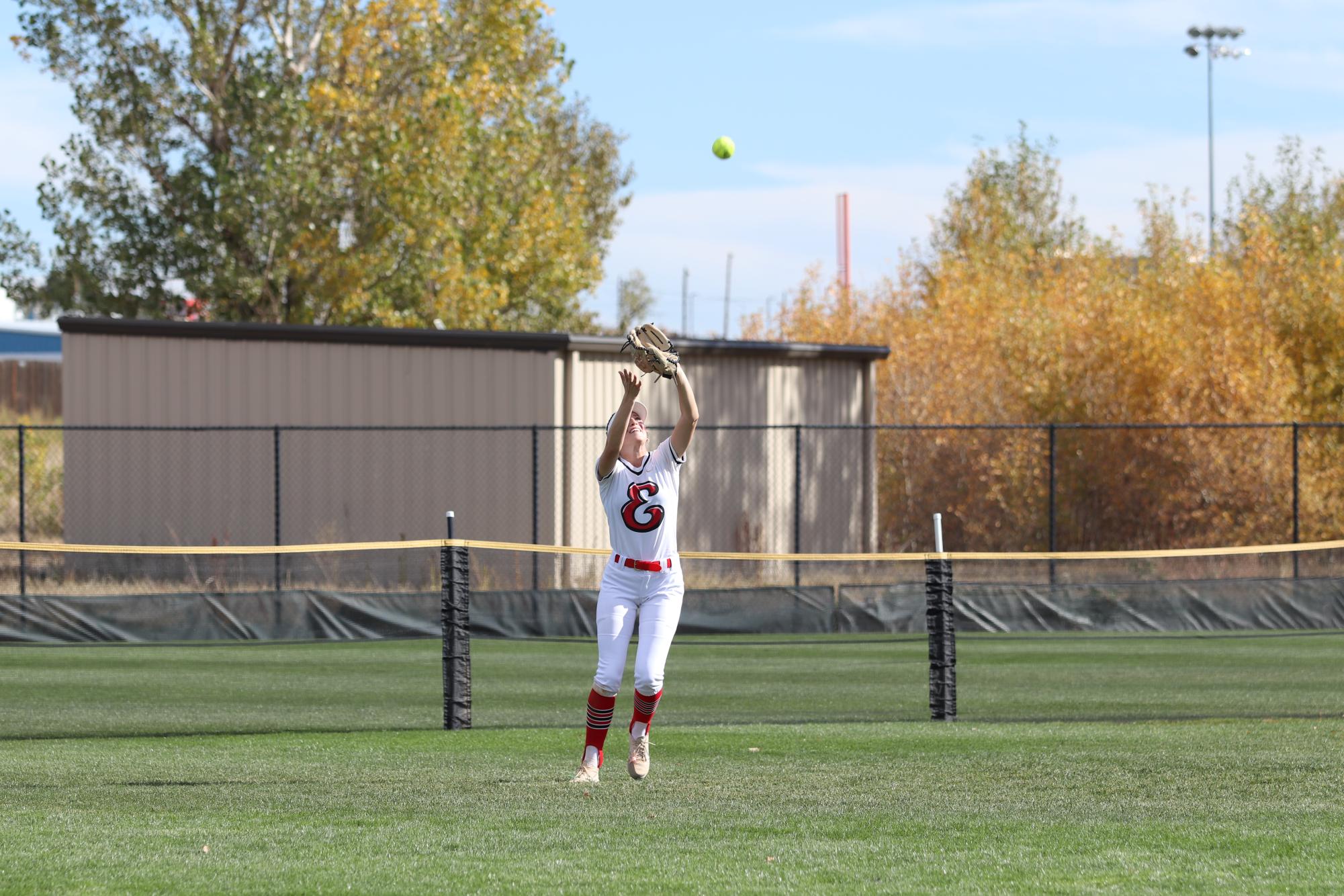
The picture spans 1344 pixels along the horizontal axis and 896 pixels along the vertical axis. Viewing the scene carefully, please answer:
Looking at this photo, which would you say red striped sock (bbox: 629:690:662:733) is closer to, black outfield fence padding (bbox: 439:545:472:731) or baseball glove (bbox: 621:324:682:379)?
baseball glove (bbox: 621:324:682:379)

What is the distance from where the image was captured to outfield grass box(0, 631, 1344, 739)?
467 inches

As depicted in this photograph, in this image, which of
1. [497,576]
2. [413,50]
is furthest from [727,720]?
[413,50]

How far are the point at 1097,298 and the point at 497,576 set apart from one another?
514 inches

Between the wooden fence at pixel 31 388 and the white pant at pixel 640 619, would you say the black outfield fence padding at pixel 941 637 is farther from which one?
the wooden fence at pixel 31 388

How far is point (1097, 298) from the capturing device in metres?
29.9

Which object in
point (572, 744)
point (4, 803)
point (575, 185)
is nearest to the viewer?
point (4, 803)

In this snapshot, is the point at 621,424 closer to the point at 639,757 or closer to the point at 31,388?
the point at 639,757

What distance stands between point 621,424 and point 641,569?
0.78m

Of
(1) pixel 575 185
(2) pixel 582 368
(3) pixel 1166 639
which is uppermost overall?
(1) pixel 575 185

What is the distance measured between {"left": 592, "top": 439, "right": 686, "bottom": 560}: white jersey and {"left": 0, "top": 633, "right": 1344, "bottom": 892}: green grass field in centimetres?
121

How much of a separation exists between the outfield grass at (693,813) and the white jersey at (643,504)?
47.6 inches

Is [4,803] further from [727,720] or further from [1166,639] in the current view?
[1166,639]

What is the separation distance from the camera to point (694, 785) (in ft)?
27.2

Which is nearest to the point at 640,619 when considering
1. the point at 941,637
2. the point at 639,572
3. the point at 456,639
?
the point at 639,572
